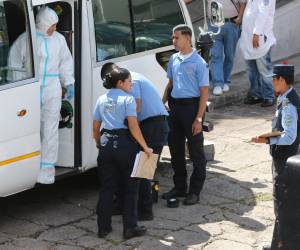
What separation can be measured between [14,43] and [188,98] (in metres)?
1.62

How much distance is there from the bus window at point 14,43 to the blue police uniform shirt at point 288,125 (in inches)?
82.3

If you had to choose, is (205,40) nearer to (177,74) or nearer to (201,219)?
(177,74)

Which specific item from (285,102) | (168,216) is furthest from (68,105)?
(285,102)

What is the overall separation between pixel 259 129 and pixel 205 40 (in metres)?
2.17

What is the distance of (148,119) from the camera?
6.53 metres

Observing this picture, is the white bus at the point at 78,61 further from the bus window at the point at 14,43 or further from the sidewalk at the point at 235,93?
the sidewalk at the point at 235,93

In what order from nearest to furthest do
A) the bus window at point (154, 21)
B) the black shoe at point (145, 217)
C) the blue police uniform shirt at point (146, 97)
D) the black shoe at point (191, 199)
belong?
the blue police uniform shirt at point (146, 97), the black shoe at point (145, 217), the black shoe at point (191, 199), the bus window at point (154, 21)

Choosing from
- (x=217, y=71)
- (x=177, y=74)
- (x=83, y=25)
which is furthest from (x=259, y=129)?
(x=83, y=25)

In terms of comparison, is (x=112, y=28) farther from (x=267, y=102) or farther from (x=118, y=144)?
(x=267, y=102)

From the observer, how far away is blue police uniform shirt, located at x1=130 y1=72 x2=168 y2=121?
641 cm

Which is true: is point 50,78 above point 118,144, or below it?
above

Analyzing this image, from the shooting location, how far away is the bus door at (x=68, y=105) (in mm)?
6766

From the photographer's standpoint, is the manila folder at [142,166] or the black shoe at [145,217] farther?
the black shoe at [145,217]

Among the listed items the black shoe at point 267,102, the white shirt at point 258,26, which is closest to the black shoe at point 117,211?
the white shirt at point 258,26
